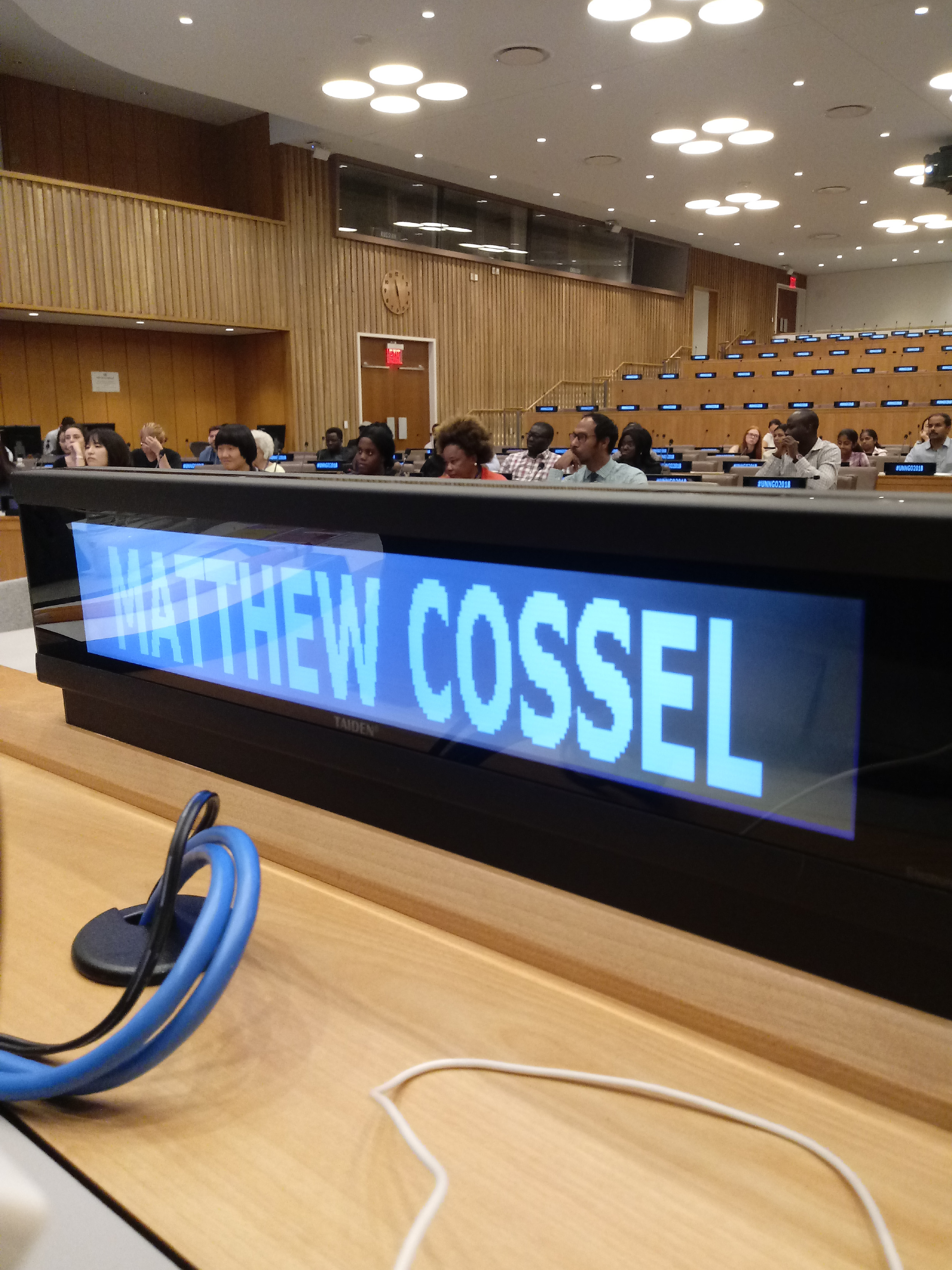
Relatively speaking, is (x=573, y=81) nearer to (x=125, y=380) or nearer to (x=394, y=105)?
(x=394, y=105)

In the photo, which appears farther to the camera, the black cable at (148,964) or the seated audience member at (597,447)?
the seated audience member at (597,447)

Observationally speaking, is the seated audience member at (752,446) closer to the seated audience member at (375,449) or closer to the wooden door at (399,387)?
the wooden door at (399,387)

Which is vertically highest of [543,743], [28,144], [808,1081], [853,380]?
[28,144]

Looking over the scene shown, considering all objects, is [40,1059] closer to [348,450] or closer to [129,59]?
[129,59]

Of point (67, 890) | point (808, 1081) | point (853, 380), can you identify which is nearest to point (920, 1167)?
point (808, 1081)

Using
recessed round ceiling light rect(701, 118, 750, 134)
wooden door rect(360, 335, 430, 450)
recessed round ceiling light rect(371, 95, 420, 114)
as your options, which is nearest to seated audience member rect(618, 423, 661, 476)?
recessed round ceiling light rect(371, 95, 420, 114)

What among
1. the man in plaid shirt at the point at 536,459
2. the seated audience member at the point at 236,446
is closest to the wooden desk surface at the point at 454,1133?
the seated audience member at the point at 236,446

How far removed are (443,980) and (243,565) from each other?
39 centimetres

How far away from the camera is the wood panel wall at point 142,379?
1019 cm

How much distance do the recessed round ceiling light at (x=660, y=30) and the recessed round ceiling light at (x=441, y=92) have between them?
6.02 feet

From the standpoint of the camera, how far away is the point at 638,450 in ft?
22.4

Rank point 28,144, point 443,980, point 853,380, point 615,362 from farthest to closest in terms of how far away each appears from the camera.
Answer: point 615,362 → point 853,380 → point 28,144 → point 443,980

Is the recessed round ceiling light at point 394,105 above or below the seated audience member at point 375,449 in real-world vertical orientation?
above

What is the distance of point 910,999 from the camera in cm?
53
